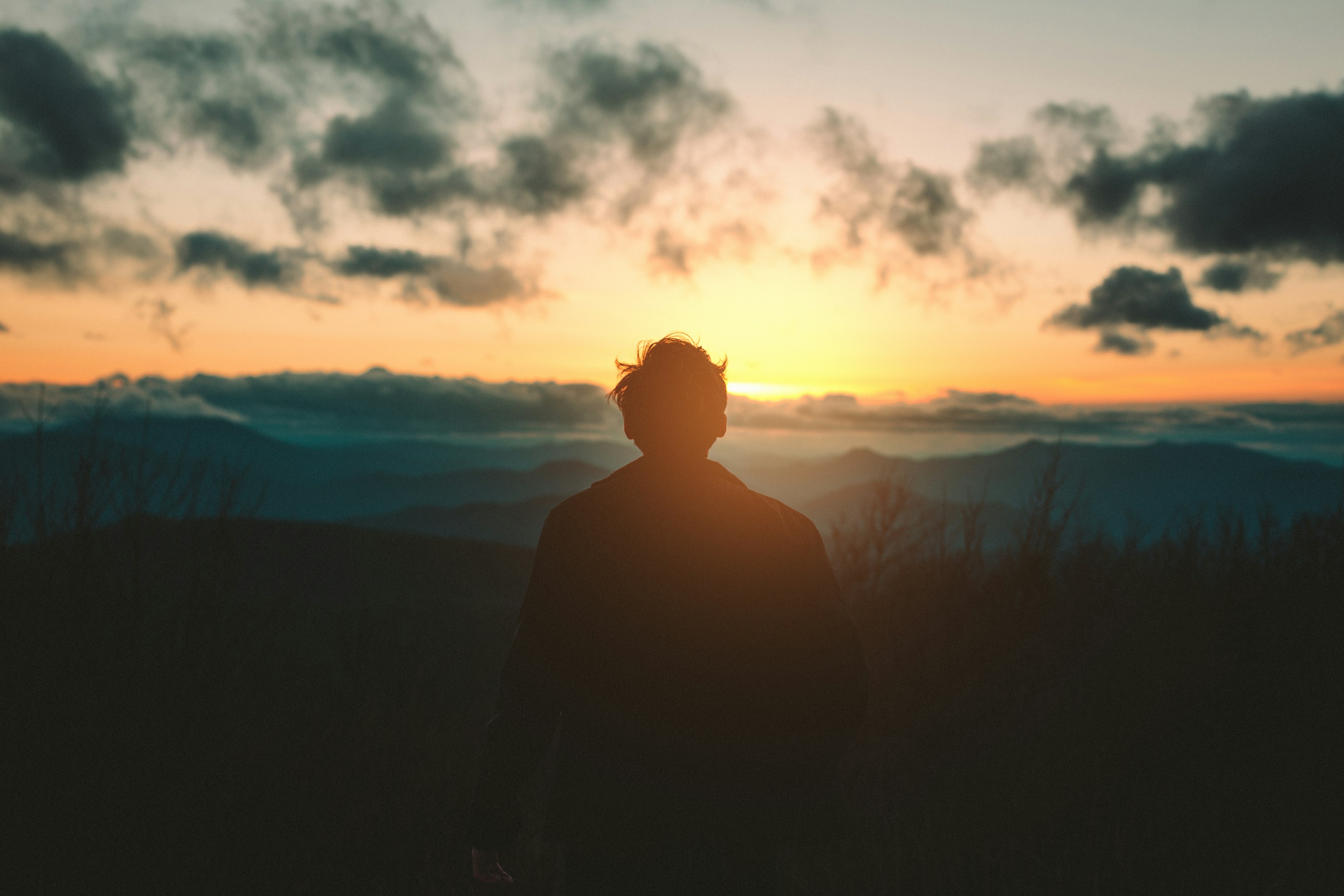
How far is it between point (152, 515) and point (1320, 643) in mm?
10090

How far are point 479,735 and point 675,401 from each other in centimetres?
634

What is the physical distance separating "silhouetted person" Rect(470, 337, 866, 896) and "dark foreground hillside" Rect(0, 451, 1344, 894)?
1184 millimetres

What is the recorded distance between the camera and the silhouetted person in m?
1.68

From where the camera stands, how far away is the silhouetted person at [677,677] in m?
1.68

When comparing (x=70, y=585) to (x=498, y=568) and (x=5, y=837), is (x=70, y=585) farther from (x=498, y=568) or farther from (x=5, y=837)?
(x=498, y=568)

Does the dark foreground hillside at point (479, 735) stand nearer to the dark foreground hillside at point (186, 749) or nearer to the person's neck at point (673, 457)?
the dark foreground hillside at point (186, 749)

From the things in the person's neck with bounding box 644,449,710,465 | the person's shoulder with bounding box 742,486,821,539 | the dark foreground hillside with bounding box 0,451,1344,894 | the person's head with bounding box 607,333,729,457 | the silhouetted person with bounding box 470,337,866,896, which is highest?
the person's head with bounding box 607,333,729,457

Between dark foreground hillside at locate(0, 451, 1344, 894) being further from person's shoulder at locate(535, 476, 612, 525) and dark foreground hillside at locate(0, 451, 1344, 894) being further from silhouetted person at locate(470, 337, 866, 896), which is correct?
person's shoulder at locate(535, 476, 612, 525)

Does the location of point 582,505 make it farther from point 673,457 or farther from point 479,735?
point 479,735

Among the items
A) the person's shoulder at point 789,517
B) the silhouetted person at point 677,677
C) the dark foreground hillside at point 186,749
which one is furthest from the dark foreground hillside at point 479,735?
the person's shoulder at point 789,517

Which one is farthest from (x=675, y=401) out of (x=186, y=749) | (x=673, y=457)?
(x=186, y=749)

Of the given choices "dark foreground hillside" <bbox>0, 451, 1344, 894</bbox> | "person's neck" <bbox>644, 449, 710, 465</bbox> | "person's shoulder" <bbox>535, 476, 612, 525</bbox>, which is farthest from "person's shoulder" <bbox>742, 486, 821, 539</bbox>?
"dark foreground hillside" <bbox>0, 451, 1344, 894</bbox>

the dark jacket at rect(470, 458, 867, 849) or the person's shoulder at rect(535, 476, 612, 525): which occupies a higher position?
the person's shoulder at rect(535, 476, 612, 525)

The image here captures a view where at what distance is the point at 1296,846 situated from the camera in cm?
468
